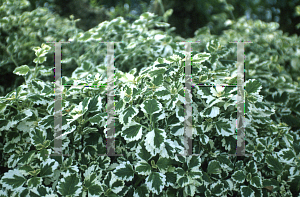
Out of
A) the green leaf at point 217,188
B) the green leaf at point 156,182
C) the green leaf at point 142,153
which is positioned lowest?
the green leaf at point 217,188

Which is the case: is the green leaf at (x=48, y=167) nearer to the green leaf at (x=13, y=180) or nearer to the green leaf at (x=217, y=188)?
the green leaf at (x=13, y=180)

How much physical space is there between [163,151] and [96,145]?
0.29 m

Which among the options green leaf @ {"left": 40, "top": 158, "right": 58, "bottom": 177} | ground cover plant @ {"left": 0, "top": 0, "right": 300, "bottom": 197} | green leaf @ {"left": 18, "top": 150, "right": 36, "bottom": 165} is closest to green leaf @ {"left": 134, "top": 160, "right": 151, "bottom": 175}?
ground cover plant @ {"left": 0, "top": 0, "right": 300, "bottom": 197}

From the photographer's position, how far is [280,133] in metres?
1.08

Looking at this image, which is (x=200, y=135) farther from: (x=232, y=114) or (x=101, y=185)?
(x=101, y=185)

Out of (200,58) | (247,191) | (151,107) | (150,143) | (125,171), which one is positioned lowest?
(247,191)

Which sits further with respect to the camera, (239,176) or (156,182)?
(239,176)

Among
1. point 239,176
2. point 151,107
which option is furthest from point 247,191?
point 151,107

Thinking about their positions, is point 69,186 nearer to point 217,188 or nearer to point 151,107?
point 151,107

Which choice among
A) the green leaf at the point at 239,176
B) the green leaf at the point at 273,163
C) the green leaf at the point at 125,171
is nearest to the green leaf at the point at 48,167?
the green leaf at the point at 125,171

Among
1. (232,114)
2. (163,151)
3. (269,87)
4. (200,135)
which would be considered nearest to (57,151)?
(163,151)

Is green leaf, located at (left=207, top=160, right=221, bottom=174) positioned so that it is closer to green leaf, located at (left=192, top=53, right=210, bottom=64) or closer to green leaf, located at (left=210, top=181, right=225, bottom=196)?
green leaf, located at (left=210, top=181, right=225, bottom=196)

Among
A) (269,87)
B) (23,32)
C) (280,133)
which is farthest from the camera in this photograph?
(23,32)

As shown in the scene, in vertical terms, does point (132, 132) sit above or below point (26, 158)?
above
